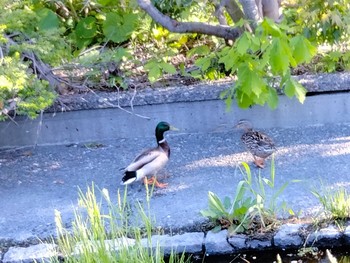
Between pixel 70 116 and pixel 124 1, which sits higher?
pixel 124 1

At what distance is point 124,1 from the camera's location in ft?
26.3

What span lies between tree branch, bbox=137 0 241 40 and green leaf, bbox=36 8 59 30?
107 centimetres

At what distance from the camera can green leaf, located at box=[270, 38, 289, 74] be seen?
532 cm

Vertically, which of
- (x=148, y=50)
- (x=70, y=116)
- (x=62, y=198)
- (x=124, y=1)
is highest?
(x=124, y=1)

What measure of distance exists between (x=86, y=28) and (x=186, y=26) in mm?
1523

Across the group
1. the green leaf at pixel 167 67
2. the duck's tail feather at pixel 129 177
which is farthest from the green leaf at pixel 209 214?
the green leaf at pixel 167 67

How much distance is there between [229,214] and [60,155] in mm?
2722

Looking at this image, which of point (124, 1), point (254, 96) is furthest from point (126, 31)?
point (254, 96)

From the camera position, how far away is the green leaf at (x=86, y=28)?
325 inches

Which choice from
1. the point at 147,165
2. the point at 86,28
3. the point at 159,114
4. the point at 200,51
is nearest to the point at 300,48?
the point at 147,165

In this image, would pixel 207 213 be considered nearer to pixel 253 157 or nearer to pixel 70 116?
pixel 253 157

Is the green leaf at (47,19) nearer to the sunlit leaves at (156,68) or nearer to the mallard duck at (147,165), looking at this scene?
the sunlit leaves at (156,68)

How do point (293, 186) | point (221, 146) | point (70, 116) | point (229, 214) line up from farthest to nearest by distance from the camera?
point (70, 116) → point (221, 146) → point (293, 186) → point (229, 214)

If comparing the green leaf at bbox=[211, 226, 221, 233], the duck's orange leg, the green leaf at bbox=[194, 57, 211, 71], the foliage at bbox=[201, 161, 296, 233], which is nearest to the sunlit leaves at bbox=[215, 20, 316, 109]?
the duck's orange leg
